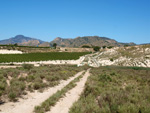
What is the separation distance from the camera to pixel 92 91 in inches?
475

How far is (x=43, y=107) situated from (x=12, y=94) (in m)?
3.22

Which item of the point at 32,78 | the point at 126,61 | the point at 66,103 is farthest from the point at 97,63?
the point at 66,103

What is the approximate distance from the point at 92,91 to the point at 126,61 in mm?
45437

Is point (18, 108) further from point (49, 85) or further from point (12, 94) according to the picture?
point (49, 85)

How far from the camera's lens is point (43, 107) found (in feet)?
28.2

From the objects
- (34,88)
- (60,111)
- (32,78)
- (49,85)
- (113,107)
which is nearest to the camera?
(113,107)

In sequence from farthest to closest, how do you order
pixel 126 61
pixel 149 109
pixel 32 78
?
pixel 126 61
pixel 32 78
pixel 149 109

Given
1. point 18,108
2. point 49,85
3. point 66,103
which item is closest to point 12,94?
point 18,108

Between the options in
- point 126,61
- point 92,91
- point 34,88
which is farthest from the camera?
point 126,61

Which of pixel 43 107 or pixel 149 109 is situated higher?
pixel 149 109

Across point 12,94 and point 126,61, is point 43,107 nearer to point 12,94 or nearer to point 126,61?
point 12,94

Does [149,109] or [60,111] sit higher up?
[149,109]

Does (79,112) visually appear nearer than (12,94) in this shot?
Yes

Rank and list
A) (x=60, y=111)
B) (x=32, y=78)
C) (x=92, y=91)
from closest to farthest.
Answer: (x=60, y=111)
(x=92, y=91)
(x=32, y=78)
